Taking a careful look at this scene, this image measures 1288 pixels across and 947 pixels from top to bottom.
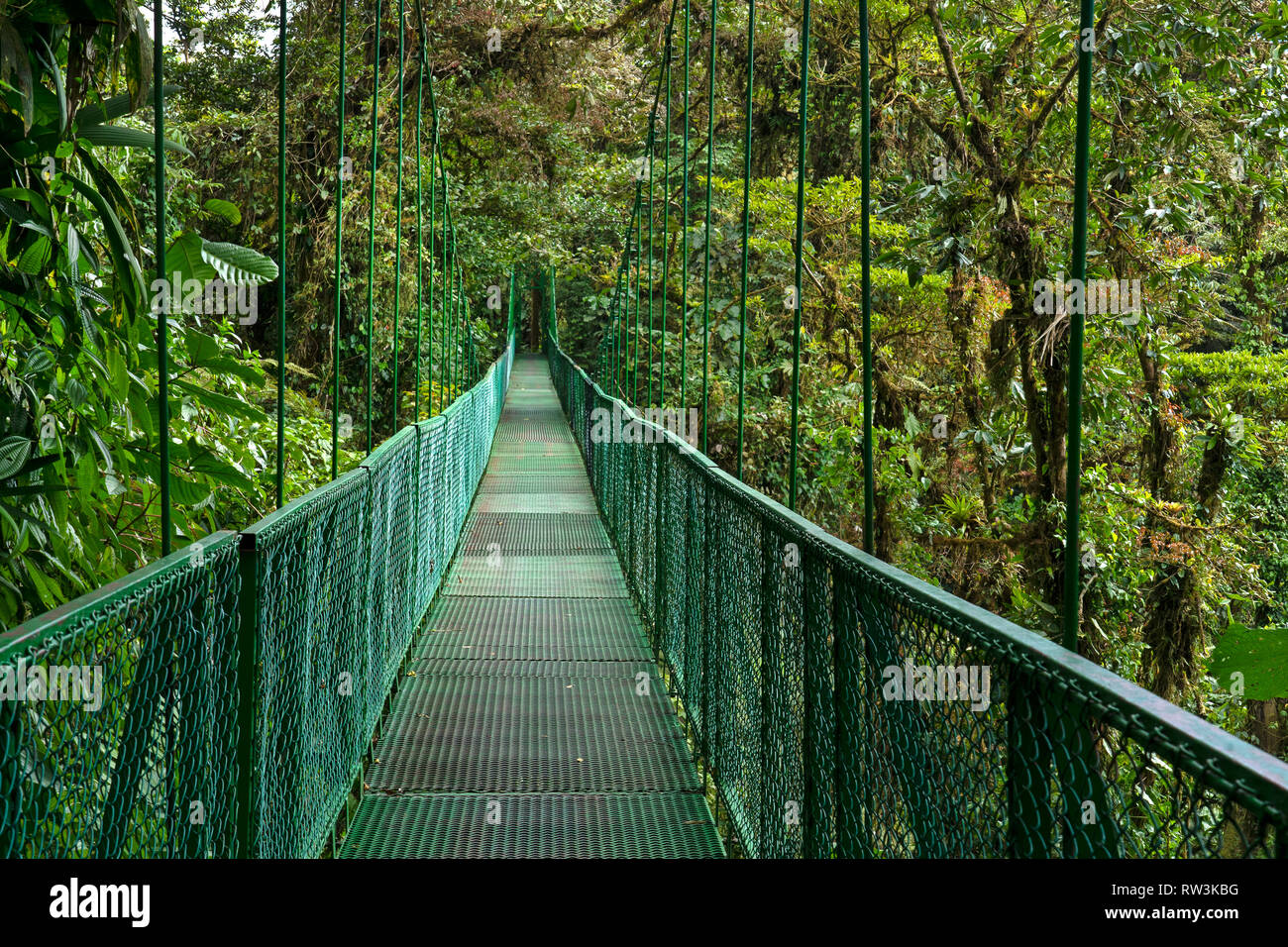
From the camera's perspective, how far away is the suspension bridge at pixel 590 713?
43.4 inches

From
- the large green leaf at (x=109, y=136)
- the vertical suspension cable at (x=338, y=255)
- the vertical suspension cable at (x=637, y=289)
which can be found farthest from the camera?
the vertical suspension cable at (x=637, y=289)

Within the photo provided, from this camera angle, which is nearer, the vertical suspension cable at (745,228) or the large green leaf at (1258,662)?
the large green leaf at (1258,662)

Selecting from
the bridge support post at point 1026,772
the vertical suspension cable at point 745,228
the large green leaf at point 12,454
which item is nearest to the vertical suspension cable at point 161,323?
the large green leaf at point 12,454

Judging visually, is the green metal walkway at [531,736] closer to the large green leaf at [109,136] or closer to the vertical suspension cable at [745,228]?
the vertical suspension cable at [745,228]

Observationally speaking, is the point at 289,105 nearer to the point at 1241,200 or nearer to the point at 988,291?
the point at 988,291

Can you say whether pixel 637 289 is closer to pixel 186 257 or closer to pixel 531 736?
pixel 531 736

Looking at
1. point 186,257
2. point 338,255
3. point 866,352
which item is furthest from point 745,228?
point 186,257

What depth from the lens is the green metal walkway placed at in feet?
9.64

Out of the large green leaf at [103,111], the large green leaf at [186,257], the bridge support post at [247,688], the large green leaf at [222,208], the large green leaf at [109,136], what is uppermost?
the large green leaf at [103,111]

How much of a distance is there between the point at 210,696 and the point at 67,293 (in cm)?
86

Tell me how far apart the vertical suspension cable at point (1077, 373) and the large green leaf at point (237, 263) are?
1712mm
